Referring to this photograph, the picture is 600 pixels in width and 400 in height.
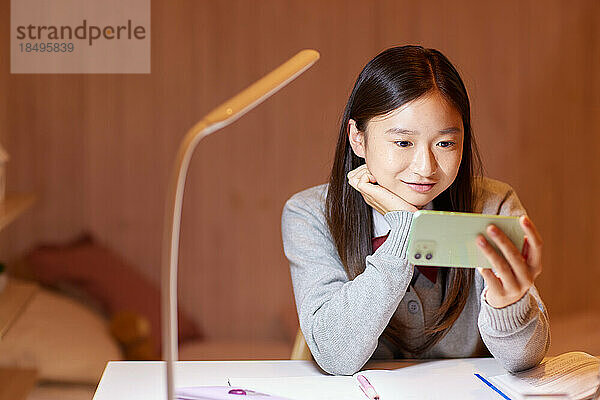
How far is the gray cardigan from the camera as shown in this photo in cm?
114

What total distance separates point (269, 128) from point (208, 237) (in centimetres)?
38

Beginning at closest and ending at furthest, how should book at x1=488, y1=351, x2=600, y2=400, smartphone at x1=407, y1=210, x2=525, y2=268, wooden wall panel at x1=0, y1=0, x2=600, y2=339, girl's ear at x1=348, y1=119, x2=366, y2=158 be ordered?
smartphone at x1=407, y1=210, x2=525, y2=268 → book at x1=488, y1=351, x2=600, y2=400 → girl's ear at x1=348, y1=119, x2=366, y2=158 → wooden wall panel at x1=0, y1=0, x2=600, y2=339

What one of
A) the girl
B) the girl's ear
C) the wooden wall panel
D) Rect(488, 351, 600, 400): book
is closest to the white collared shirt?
the girl

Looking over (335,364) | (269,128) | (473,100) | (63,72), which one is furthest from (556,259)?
(63,72)

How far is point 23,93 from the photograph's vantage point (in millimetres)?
2199

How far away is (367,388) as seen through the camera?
42.6 inches

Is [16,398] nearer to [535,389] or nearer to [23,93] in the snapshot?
[23,93]

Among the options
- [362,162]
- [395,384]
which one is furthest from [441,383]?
[362,162]

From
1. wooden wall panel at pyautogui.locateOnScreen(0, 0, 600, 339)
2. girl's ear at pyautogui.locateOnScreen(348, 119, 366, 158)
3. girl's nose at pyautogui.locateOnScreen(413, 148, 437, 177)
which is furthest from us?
wooden wall panel at pyautogui.locateOnScreen(0, 0, 600, 339)

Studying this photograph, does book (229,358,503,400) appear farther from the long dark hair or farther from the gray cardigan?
the long dark hair

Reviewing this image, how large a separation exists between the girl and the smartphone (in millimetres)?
150

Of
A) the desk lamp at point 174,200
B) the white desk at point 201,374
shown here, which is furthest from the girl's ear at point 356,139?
the desk lamp at point 174,200

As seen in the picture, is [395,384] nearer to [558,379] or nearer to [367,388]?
[367,388]

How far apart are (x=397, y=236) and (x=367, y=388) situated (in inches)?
9.4
